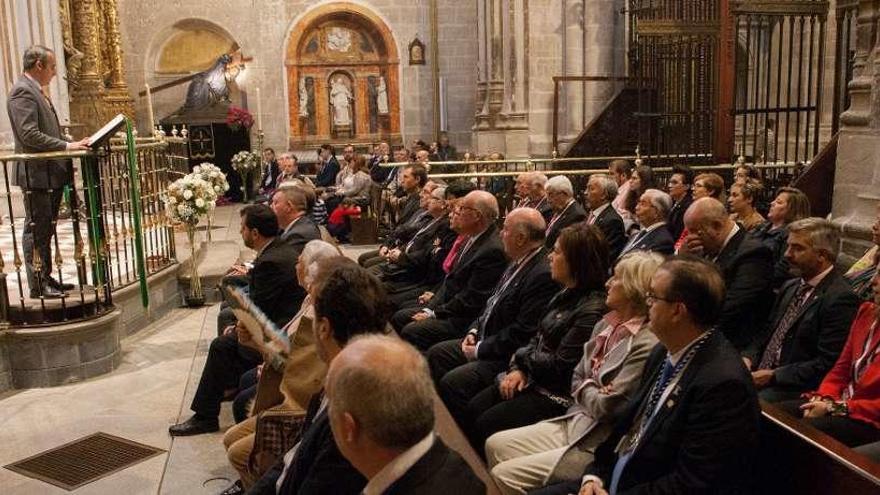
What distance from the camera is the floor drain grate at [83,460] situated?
4.09 meters

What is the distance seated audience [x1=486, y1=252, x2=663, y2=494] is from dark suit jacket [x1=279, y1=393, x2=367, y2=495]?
3.04 feet

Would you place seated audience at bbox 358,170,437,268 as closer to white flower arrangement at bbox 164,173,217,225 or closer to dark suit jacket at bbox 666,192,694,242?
white flower arrangement at bbox 164,173,217,225

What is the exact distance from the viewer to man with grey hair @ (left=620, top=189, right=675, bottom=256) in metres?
5.07

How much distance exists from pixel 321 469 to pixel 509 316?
2008mm

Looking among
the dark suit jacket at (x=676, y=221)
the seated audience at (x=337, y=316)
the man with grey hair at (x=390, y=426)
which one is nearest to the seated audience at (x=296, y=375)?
the seated audience at (x=337, y=316)

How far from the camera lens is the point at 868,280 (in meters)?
3.83

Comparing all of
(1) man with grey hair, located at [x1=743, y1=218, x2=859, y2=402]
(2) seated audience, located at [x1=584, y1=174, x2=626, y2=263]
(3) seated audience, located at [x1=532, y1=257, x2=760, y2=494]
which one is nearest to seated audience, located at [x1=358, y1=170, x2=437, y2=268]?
(2) seated audience, located at [x1=584, y1=174, x2=626, y2=263]

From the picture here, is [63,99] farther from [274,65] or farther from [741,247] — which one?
[741,247]

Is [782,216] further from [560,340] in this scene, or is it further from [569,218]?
[560,340]

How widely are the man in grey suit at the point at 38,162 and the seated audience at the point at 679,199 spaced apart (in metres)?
4.17

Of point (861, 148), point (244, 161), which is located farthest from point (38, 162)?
point (244, 161)

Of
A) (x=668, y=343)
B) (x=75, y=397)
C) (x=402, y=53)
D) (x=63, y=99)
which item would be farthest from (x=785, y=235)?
(x=402, y=53)

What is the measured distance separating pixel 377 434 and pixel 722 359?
1165 mm

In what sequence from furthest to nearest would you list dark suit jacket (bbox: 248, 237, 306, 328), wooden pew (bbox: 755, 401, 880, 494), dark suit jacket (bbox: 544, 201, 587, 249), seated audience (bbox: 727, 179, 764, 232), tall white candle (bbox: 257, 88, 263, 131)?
tall white candle (bbox: 257, 88, 263, 131) → dark suit jacket (bbox: 544, 201, 587, 249) → seated audience (bbox: 727, 179, 764, 232) → dark suit jacket (bbox: 248, 237, 306, 328) → wooden pew (bbox: 755, 401, 880, 494)
